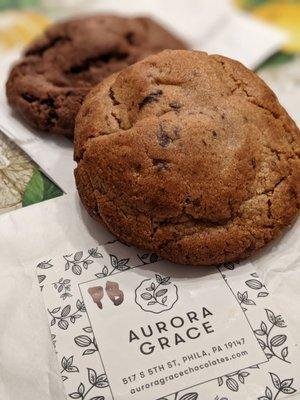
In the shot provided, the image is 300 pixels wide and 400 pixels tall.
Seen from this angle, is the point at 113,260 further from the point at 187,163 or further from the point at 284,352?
the point at 284,352

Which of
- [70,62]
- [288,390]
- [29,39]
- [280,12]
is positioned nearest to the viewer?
[288,390]

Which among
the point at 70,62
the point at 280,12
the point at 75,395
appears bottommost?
the point at 75,395

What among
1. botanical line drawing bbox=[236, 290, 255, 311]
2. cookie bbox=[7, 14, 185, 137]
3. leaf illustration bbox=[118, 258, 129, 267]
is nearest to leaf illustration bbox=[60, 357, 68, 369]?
leaf illustration bbox=[118, 258, 129, 267]

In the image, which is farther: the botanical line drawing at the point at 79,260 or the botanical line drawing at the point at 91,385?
the botanical line drawing at the point at 79,260

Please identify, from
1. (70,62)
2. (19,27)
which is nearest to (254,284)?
(70,62)

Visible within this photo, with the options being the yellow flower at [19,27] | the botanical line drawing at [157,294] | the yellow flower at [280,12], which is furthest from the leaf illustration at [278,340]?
the yellow flower at [19,27]

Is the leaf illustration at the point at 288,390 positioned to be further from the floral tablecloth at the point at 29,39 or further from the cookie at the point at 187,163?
the floral tablecloth at the point at 29,39
